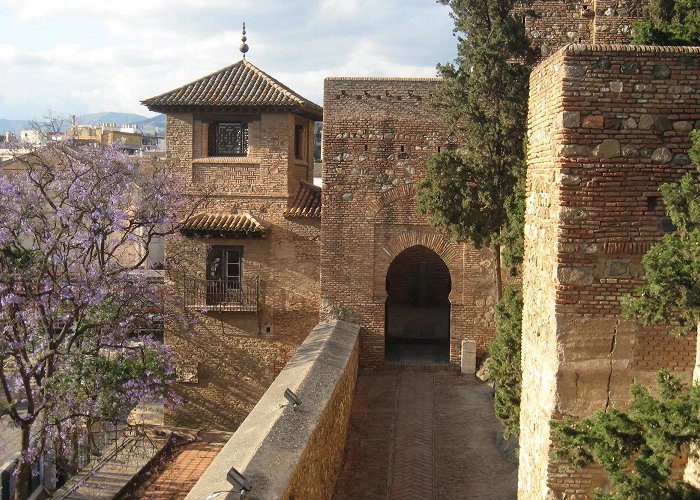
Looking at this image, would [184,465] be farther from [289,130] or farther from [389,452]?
[289,130]

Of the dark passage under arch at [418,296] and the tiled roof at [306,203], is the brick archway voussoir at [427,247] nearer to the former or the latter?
the tiled roof at [306,203]

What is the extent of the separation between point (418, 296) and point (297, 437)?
14.9 metres

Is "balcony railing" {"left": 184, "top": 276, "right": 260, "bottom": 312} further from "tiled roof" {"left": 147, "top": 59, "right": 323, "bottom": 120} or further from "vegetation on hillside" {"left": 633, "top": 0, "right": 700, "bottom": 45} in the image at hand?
"vegetation on hillside" {"left": 633, "top": 0, "right": 700, "bottom": 45}

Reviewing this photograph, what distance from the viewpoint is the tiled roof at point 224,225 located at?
1742 cm

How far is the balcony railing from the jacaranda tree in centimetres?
164

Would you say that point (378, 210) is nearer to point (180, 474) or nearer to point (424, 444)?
point (424, 444)

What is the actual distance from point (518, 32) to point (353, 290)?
631 centimetres

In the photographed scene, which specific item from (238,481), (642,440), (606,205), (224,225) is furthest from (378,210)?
(642,440)

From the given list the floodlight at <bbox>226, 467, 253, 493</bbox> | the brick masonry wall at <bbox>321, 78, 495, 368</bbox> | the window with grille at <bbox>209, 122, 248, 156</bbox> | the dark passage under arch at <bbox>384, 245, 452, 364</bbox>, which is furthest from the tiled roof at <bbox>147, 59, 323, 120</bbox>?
the floodlight at <bbox>226, 467, 253, 493</bbox>

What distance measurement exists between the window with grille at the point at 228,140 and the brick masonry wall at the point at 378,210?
11.0 feet

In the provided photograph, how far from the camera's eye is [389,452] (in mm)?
11539

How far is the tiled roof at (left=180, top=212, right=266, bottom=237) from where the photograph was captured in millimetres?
17422

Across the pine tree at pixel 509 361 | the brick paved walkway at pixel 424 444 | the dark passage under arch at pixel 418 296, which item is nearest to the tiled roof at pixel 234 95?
the dark passage under arch at pixel 418 296

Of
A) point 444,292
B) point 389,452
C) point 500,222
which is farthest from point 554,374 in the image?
point 444,292
